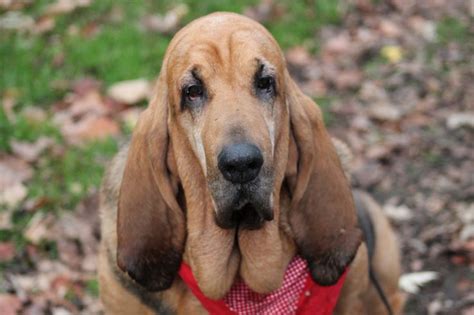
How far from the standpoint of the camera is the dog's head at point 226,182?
356 centimetres

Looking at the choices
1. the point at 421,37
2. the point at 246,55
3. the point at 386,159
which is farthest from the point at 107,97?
the point at 246,55

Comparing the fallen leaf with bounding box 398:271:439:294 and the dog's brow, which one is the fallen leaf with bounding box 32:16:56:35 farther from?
the dog's brow

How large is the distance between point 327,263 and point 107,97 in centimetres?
367

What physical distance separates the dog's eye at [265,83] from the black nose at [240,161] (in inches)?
15.6

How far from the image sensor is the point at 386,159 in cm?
657

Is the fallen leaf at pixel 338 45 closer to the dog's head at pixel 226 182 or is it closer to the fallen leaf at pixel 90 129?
the fallen leaf at pixel 90 129

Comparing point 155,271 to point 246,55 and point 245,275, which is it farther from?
point 246,55

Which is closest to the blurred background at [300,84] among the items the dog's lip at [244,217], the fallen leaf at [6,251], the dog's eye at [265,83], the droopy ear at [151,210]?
the fallen leaf at [6,251]

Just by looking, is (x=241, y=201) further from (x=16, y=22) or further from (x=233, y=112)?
(x=16, y=22)

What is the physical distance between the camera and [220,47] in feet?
11.9

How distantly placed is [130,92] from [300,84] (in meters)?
1.55

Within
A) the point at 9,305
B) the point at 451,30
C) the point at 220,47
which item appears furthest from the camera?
the point at 451,30

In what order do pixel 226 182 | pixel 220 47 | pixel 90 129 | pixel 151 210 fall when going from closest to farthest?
pixel 226 182, pixel 220 47, pixel 151 210, pixel 90 129

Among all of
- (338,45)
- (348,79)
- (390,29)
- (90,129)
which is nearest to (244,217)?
(90,129)
